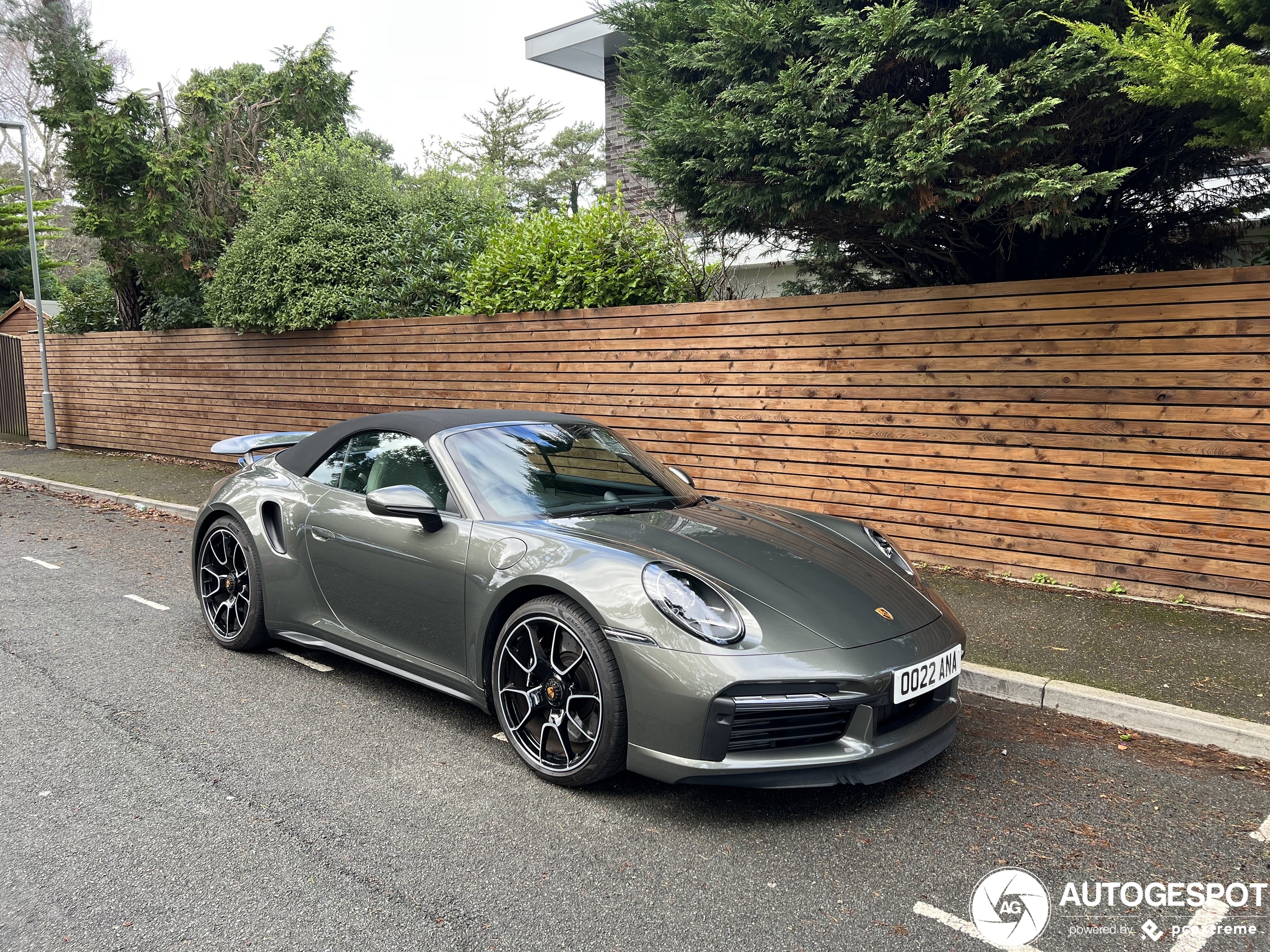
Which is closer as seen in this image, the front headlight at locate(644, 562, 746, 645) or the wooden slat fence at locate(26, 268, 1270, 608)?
the front headlight at locate(644, 562, 746, 645)

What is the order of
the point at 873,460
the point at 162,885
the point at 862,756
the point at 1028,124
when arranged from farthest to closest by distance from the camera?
1. the point at 873,460
2. the point at 1028,124
3. the point at 862,756
4. the point at 162,885

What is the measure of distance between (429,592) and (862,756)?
6.08 feet

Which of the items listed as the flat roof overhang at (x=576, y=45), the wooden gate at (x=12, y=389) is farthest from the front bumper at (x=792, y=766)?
the wooden gate at (x=12, y=389)

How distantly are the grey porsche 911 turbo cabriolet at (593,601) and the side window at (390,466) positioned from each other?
0.4 inches

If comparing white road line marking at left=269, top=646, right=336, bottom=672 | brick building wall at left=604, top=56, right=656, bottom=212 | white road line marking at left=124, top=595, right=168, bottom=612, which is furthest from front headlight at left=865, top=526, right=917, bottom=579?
brick building wall at left=604, top=56, right=656, bottom=212

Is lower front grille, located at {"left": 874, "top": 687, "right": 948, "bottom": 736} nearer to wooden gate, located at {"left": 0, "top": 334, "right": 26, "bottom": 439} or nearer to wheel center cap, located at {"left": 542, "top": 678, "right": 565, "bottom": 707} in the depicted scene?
wheel center cap, located at {"left": 542, "top": 678, "right": 565, "bottom": 707}

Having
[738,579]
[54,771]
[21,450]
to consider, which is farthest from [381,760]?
[21,450]

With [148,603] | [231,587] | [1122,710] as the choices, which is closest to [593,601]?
[1122,710]

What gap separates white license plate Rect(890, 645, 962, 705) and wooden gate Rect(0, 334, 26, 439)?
19.6 m

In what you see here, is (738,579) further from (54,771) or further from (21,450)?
(21,450)

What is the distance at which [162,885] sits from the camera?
8.68 feet

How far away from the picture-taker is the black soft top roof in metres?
4.26

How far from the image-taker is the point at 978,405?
6.20 m

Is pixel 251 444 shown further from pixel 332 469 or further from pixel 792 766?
pixel 792 766
